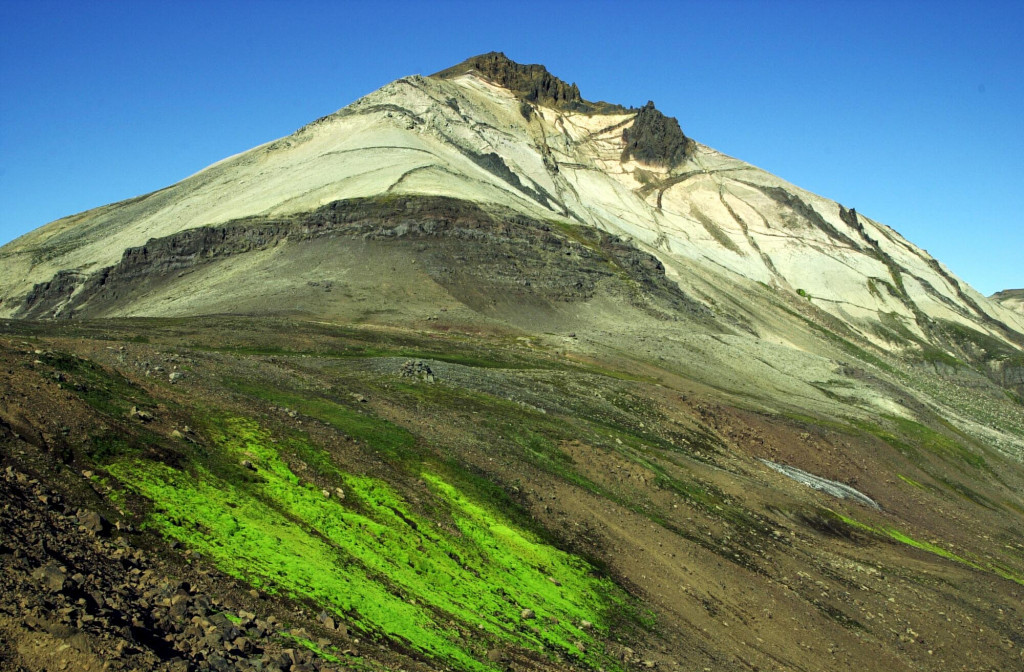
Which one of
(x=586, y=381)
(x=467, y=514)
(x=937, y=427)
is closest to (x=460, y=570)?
(x=467, y=514)

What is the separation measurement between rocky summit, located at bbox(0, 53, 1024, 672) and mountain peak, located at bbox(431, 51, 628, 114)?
3384 inches

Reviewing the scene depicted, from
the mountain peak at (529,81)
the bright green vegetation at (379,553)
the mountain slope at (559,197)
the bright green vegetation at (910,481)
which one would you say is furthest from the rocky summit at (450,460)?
the mountain peak at (529,81)

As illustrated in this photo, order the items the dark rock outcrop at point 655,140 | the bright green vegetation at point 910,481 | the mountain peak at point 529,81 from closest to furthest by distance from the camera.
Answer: the bright green vegetation at point 910,481 → the dark rock outcrop at point 655,140 → the mountain peak at point 529,81

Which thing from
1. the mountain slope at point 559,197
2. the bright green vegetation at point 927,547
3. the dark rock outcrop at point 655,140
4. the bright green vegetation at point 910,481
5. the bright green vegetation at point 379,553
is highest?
the dark rock outcrop at point 655,140

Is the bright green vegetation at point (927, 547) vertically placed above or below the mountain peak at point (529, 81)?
below

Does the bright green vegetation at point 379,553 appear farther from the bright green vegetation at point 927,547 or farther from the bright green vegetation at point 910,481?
the bright green vegetation at point 910,481

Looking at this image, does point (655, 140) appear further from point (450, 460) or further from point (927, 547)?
point (450, 460)

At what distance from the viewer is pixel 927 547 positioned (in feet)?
113

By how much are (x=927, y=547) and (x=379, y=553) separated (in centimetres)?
2741

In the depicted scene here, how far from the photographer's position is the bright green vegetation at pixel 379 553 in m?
14.3

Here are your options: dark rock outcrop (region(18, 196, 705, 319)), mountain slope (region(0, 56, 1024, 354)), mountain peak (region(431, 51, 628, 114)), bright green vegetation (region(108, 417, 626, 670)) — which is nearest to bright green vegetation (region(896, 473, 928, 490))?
bright green vegetation (region(108, 417, 626, 670))

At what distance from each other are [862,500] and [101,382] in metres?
34.5

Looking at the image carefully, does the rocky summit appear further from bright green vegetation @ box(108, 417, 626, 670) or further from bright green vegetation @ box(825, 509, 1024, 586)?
bright green vegetation @ box(825, 509, 1024, 586)

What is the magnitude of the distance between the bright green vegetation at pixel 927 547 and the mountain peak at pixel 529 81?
519 feet
